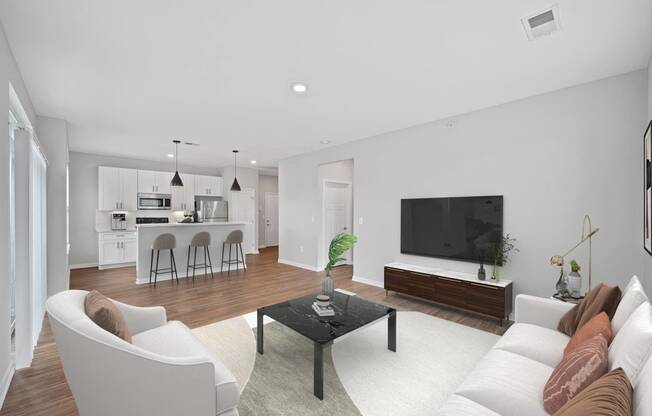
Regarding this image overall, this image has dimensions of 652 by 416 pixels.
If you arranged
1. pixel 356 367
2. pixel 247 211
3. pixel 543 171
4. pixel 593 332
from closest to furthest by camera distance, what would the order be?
pixel 593 332 → pixel 356 367 → pixel 543 171 → pixel 247 211

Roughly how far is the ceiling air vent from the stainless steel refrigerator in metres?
7.93

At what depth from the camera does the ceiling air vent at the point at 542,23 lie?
6.43 feet

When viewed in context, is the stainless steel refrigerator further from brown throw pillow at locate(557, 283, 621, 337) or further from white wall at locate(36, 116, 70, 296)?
brown throw pillow at locate(557, 283, 621, 337)

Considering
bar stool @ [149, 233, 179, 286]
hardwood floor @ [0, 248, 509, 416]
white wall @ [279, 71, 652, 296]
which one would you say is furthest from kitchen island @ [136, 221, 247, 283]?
white wall @ [279, 71, 652, 296]

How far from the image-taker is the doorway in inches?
256

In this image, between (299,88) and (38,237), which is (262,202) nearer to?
(38,237)

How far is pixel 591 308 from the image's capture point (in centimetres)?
194

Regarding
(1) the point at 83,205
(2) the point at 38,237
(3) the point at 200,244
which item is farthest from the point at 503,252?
(1) the point at 83,205

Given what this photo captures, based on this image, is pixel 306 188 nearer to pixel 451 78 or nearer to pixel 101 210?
pixel 451 78

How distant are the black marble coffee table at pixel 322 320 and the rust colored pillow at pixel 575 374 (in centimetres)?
129

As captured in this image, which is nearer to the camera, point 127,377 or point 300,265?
point 127,377

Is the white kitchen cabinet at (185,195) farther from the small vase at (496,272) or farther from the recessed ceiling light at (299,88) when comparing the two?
the small vase at (496,272)

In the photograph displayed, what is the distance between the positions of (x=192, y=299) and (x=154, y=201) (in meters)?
4.29

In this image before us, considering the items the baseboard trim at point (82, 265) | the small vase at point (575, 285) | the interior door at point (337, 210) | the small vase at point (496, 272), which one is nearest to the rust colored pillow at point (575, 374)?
the small vase at point (575, 285)
